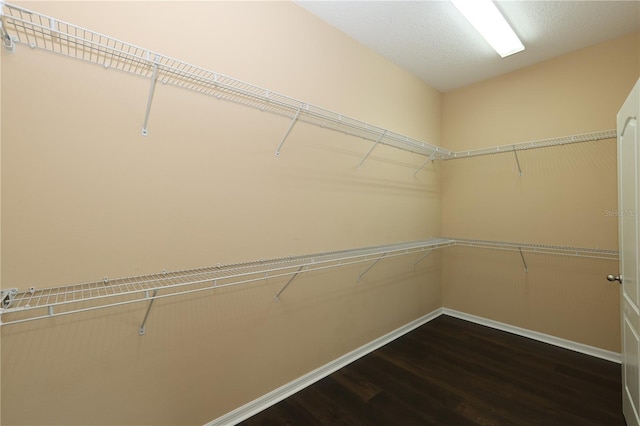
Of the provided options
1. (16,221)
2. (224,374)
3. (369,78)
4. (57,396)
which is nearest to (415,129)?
(369,78)

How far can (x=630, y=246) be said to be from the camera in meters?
1.37

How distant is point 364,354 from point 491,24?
106 inches

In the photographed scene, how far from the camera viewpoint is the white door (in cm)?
125

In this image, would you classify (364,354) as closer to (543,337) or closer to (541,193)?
(543,337)

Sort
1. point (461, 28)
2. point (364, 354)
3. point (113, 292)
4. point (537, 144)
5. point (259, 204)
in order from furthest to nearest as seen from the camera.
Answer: point (537, 144)
point (364, 354)
point (461, 28)
point (259, 204)
point (113, 292)

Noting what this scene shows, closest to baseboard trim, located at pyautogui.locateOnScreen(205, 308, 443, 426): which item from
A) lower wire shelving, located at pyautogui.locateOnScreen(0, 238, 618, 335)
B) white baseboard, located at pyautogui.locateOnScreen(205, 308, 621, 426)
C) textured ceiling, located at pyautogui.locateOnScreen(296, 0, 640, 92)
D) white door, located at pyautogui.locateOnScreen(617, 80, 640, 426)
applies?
white baseboard, located at pyautogui.locateOnScreen(205, 308, 621, 426)

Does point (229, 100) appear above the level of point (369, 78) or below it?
below

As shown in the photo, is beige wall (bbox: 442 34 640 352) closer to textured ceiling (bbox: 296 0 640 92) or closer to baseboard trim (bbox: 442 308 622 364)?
baseboard trim (bbox: 442 308 622 364)

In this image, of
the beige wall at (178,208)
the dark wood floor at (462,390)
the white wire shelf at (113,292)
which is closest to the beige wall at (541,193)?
the dark wood floor at (462,390)

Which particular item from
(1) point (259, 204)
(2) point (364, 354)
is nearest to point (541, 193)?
(2) point (364, 354)

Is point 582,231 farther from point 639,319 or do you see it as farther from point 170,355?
point 170,355

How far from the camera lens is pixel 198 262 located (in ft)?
4.65

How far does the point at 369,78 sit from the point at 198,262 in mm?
1997

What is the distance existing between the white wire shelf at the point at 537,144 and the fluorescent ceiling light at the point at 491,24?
81 cm
